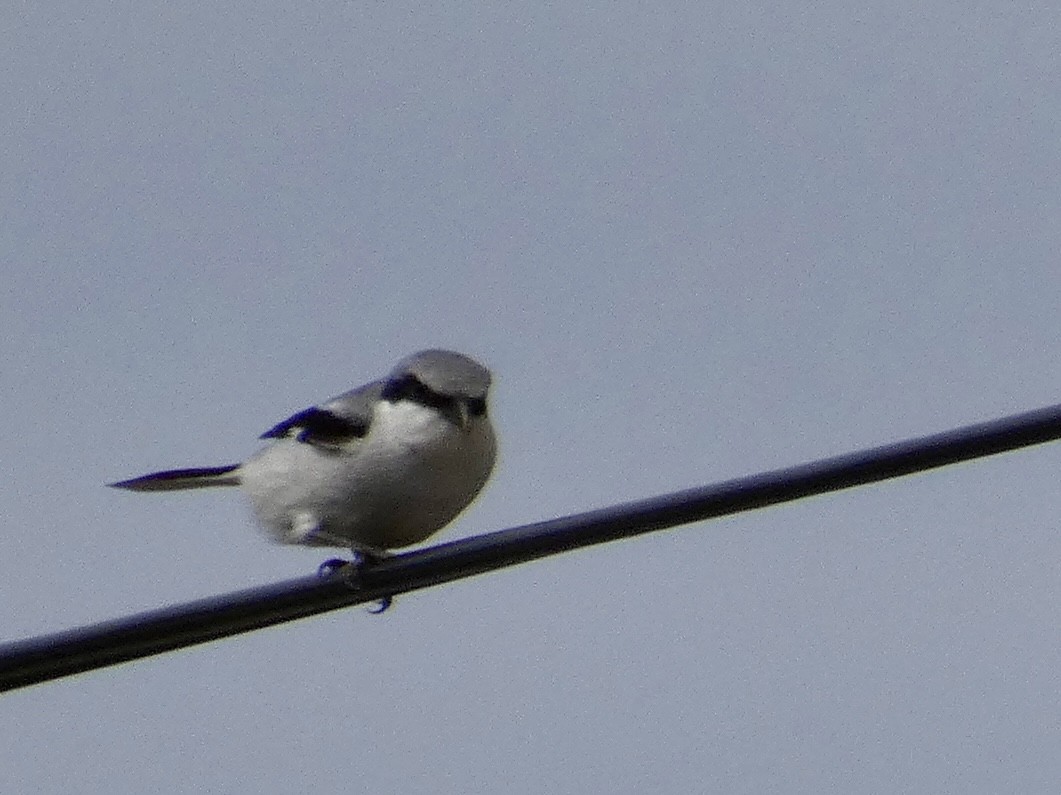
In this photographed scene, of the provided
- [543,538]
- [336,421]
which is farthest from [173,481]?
[543,538]

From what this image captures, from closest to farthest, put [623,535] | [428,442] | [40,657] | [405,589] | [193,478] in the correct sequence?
1. [40,657]
2. [623,535]
3. [405,589]
4. [428,442]
5. [193,478]

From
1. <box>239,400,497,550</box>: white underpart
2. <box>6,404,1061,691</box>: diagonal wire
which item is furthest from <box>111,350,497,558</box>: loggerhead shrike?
<box>6,404,1061,691</box>: diagonal wire

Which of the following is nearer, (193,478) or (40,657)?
(40,657)

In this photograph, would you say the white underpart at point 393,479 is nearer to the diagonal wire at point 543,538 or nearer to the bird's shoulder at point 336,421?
the bird's shoulder at point 336,421

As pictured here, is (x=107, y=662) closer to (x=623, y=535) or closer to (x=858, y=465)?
(x=623, y=535)

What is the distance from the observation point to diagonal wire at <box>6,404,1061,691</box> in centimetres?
443

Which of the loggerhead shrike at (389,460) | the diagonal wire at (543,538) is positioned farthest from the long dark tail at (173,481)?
the diagonal wire at (543,538)

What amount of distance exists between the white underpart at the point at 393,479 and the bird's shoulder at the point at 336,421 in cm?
4

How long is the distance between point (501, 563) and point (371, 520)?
2.06m

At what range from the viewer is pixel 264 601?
4.71 m

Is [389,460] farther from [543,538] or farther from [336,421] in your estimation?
[543,538]

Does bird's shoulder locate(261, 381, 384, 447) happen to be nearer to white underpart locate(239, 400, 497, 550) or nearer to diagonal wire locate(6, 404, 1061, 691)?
white underpart locate(239, 400, 497, 550)

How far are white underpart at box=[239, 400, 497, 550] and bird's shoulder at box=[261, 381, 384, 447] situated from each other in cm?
4

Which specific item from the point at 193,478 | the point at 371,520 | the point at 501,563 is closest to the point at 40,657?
the point at 501,563
